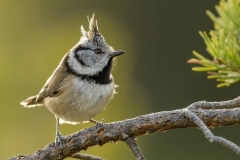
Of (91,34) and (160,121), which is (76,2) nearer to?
(91,34)

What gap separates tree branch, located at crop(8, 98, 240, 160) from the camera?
2.08m

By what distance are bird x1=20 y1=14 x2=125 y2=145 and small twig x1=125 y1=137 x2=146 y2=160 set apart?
767 mm

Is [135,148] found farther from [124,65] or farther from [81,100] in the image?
[124,65]

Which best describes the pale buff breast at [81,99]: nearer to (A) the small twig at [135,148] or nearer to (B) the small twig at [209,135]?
(A) the small twig at [135,148]

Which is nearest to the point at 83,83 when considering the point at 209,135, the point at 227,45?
the point at 227,45

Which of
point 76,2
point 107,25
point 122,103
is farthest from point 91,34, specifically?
point 76,2

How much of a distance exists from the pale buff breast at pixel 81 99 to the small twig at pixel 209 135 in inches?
40.3

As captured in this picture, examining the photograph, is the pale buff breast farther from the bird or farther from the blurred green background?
the blurred green background

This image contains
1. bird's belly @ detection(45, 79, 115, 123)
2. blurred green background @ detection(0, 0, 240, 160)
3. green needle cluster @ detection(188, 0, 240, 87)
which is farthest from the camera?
blurred green background @ detection(0, 0, 240, 160)

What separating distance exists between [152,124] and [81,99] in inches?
37.0

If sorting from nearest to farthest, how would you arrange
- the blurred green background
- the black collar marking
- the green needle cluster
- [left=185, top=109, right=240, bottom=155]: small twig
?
[left=185, top=109, right=240, bottom=155]: small twig
the green needle cluster
the black collar marking
the blurred green background

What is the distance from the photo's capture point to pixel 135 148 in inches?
82.1

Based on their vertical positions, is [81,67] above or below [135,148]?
above

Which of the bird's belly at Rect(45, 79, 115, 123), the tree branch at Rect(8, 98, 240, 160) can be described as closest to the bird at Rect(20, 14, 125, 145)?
the bird's belly at Rect(45, 79, 115, 123)
